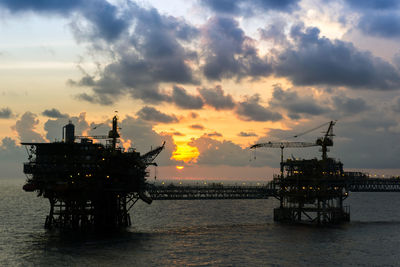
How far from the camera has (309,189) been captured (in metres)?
106

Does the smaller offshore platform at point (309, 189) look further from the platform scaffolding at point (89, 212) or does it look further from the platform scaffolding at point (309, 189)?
the platform scaffolding at point (89, 212)

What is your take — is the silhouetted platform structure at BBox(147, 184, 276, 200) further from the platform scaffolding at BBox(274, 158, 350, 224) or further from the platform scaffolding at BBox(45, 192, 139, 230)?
the platform scaffolding at BBox(45, 192, 139, 230)

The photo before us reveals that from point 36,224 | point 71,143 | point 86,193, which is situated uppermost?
point 71,143

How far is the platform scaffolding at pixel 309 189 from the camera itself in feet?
345

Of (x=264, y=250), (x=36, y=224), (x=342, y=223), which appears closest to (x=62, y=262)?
(x=264, y=250)

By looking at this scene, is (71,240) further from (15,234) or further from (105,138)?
(105,138)

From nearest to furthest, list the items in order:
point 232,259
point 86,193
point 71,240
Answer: point 232,259
point 71,240
point 86,193

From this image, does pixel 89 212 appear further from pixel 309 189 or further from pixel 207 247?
pixel 309 189

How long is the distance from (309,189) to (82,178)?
165ft

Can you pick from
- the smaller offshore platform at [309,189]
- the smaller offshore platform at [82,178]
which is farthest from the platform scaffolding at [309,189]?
the smaller offshore platform at [82,178]

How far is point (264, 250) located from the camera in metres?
71.7

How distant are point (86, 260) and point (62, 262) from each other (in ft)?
10.1

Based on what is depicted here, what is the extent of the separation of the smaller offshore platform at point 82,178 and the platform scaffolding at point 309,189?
36.1 meters

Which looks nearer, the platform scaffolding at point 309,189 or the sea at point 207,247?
the sea at point 207,247
